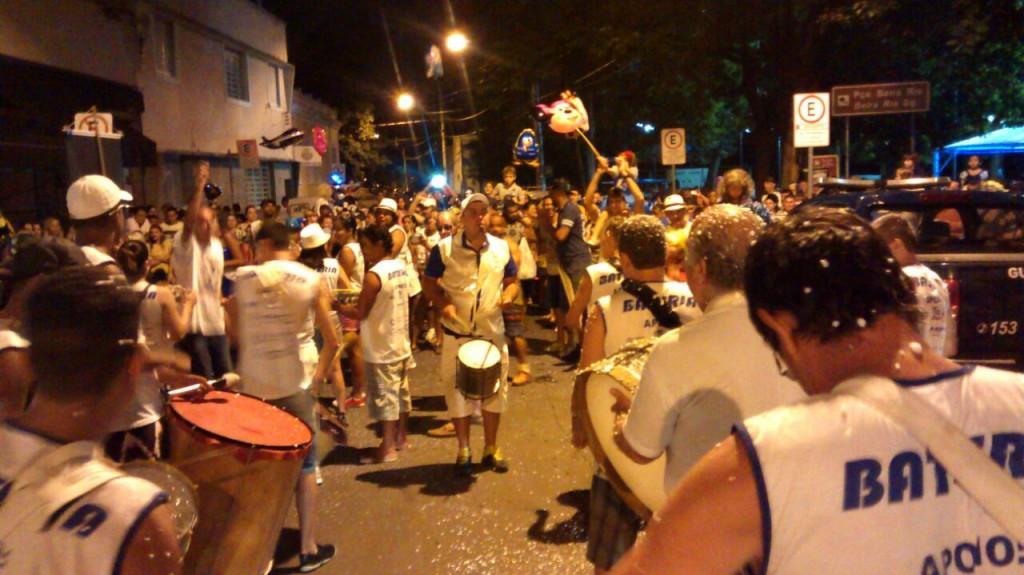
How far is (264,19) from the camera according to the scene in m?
29.9

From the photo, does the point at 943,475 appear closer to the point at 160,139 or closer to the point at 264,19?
the point at 160,139

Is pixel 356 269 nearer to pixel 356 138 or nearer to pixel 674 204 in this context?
pixel 674 204

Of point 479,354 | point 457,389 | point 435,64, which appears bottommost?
point 457,389

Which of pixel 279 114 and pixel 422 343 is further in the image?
pixel 279 114

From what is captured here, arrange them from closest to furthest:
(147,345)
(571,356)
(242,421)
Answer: (242,421), (147,345), (571,356)

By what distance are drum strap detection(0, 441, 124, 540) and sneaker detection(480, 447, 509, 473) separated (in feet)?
16.6

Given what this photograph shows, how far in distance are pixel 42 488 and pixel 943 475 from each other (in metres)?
1.61

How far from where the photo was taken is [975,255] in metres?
6.24

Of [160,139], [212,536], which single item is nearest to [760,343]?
[212,536]

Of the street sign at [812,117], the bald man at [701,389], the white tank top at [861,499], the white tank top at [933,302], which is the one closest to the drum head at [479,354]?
the white tank top at [933,302]

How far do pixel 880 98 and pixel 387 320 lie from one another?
10550 millimetres

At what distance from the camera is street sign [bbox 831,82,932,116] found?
14055 mm

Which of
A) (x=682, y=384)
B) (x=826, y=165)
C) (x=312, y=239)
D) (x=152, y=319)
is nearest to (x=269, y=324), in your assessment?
(x=152, y=319)

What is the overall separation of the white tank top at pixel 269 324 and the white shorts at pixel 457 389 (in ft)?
5.50
